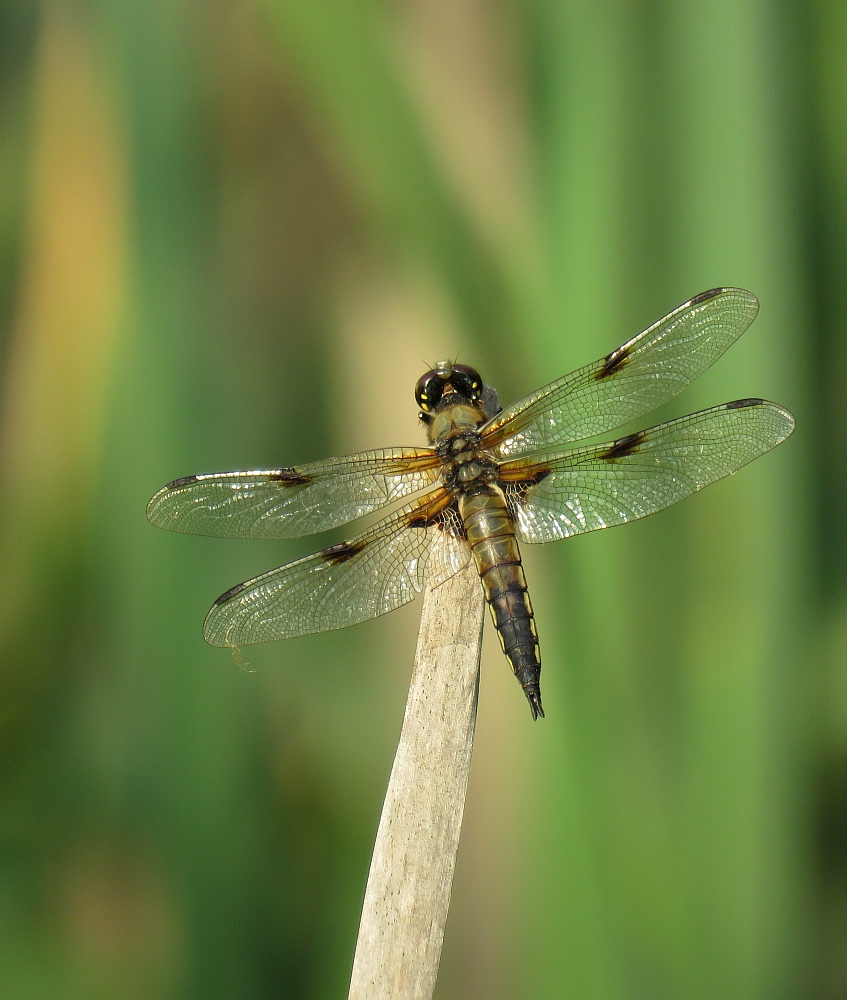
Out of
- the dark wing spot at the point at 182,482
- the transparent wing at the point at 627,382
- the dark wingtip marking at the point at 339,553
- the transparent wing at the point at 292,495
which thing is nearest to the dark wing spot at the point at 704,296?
→ the transparent wing at the point at 627,382

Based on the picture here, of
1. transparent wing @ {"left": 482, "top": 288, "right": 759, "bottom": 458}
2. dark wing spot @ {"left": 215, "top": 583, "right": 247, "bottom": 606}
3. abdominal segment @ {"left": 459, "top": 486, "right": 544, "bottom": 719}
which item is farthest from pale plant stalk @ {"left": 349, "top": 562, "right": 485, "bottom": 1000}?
transparent wing @ {"left": 482, "top": 288, "right": 759, "bottom": 458}

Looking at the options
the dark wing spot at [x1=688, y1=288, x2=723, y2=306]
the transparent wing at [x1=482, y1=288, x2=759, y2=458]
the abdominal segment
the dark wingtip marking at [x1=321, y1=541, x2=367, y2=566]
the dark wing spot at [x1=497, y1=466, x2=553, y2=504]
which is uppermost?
the dark wing spot at [x1=688, y1=288, x2=723, y2=306]

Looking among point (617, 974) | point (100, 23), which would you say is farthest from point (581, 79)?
point (617, 974)

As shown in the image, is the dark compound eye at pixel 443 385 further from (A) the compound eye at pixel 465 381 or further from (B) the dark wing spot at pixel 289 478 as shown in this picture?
(B) the dark wing spot at pixel 289 478

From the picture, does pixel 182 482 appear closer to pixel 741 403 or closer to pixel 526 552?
pixel 526 552

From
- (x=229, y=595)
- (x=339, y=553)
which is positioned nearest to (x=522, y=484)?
(x=339, y=553)

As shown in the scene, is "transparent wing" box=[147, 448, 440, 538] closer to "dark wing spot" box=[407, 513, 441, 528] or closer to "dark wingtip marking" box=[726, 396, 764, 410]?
"dark wing spot" box=[407, 513, 441, 528]
